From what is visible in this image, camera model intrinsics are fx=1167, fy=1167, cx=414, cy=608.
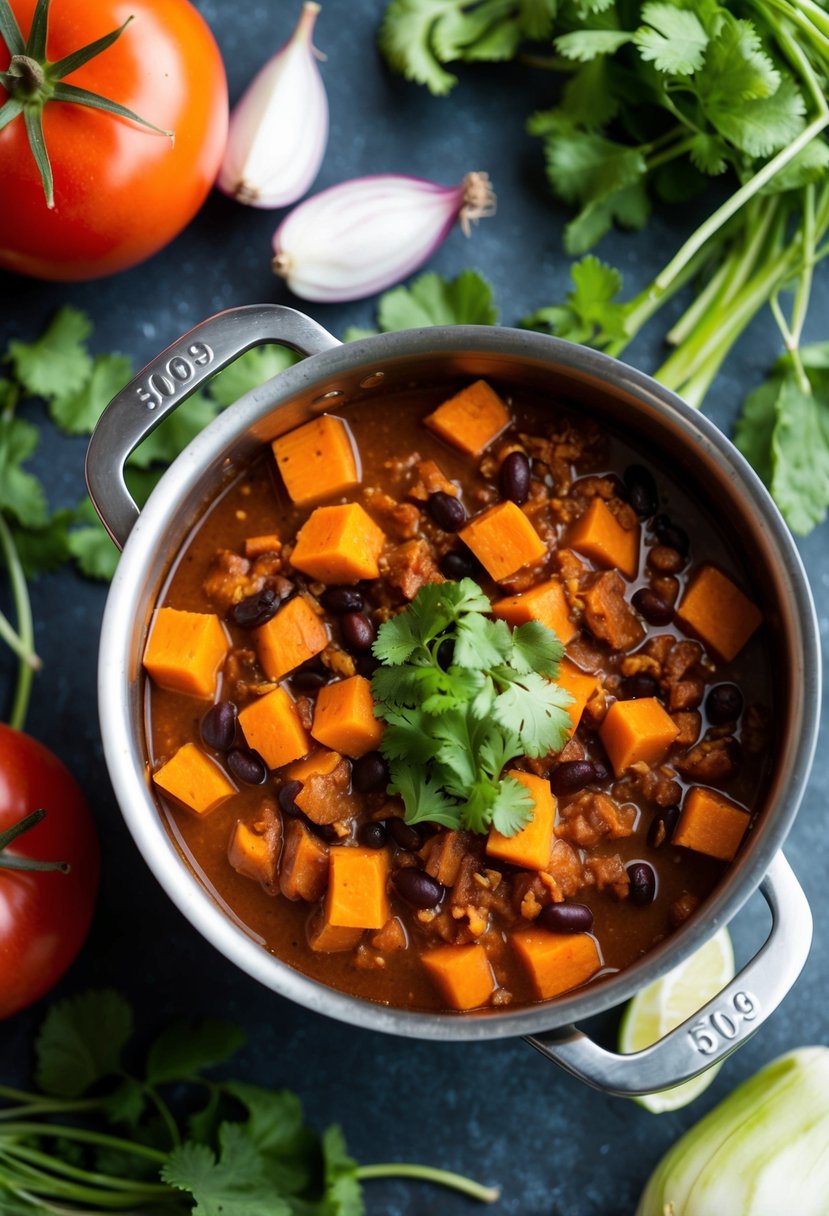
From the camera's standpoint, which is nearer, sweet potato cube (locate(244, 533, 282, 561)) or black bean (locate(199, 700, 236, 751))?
black bean (locate(199, 700, 236, 751))

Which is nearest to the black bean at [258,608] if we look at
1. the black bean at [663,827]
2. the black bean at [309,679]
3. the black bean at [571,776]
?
the black bean at [309,679]

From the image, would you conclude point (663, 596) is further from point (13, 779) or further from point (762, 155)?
point (13, 779)

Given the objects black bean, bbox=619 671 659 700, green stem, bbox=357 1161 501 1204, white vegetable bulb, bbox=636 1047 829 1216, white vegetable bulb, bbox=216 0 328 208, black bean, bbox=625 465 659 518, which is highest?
white vegetable bulb, bbox=216 0 328 208

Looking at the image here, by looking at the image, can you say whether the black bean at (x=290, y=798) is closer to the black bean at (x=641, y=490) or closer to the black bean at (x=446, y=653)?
the black bean at (x=446, y=653)

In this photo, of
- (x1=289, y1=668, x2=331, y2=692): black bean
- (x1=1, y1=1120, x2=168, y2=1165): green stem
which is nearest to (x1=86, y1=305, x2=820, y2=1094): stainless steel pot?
(x1=289, y1=668, x2=331, y2=692): black bean

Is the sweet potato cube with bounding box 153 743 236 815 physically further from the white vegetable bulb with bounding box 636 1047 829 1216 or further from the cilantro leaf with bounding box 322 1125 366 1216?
the white vegetable bulb with bounding box 636 1047 829 1216

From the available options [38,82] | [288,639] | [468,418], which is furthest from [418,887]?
[38,82]
